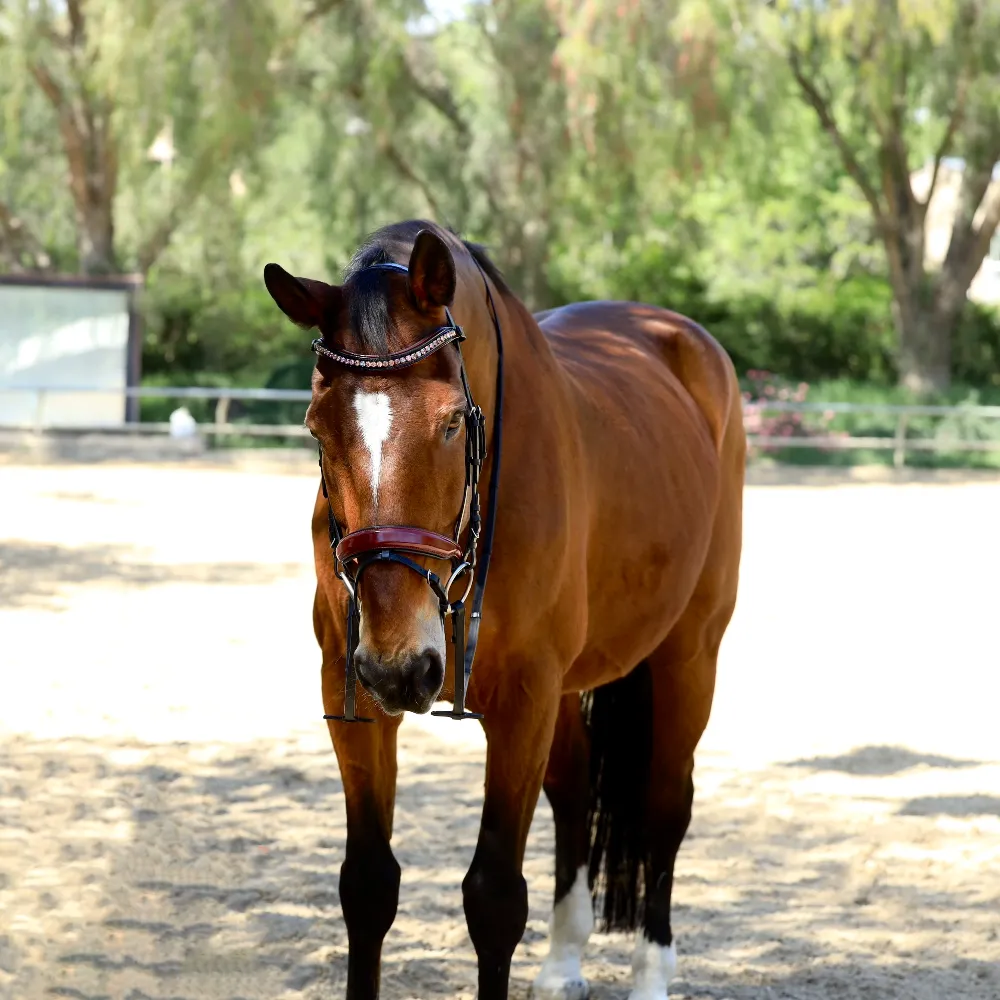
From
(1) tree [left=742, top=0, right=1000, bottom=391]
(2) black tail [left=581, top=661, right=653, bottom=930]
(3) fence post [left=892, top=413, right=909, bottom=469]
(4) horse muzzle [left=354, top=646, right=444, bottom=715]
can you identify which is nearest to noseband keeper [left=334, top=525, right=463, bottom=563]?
(4) horse muzzle [left=354, top=646, right=444, bottom=715]

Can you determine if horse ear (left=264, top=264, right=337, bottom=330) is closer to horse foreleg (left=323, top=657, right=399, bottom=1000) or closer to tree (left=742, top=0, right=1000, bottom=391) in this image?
horse foreleg (left=323, top=657, right=399, bottom=1000)

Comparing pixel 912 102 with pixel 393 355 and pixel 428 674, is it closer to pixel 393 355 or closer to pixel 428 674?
pixel 393 355

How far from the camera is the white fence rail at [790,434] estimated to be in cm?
2066

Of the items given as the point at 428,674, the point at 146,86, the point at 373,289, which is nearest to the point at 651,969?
the point at 428,674

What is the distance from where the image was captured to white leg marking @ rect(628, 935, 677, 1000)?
3.72 meters

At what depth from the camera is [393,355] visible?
2.55 m

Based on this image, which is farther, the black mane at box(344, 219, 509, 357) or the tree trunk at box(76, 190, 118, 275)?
the tree trunk at box(76, 190, 118, 275)

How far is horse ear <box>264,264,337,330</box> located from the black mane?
5 centimetres

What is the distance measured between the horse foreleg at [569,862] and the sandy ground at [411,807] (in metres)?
0.12

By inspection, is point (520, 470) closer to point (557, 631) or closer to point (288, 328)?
point (557, 631)

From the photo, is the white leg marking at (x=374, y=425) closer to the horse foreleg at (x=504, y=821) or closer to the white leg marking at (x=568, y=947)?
the horse foreleg at (x=504, y=821)

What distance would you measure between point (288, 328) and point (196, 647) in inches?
746

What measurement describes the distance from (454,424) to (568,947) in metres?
1.78

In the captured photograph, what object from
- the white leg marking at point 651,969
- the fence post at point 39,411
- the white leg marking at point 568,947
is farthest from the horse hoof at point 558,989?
the fence post at point 39,411
